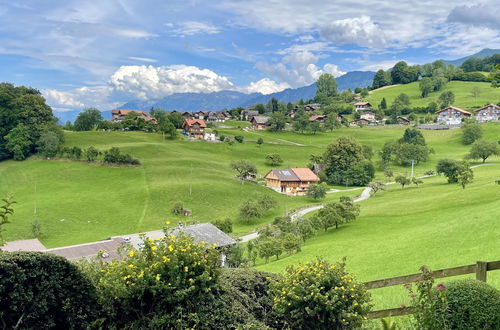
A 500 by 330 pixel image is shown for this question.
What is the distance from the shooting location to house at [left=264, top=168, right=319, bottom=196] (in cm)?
8062

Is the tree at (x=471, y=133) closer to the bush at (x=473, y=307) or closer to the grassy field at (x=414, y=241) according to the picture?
the grassy field at (x=414, y=241)

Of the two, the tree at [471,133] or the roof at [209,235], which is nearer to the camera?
the roof at [209,235]

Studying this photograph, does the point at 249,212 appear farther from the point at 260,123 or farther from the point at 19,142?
the point at 260,123

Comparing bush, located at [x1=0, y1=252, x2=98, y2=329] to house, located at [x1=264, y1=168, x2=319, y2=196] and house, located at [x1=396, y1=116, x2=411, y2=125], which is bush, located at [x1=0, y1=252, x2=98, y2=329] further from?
house, located at [x1=396, y1=116, x2=411, y2=125]

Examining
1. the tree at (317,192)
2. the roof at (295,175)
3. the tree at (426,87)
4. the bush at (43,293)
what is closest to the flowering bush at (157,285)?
the bush at (43,293)

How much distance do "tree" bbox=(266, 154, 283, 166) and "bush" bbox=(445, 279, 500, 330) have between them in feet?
289

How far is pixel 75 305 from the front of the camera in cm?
737

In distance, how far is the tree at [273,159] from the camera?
9571cm

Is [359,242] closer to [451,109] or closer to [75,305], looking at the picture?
[75,305]

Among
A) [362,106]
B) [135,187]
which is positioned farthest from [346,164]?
[362,106]

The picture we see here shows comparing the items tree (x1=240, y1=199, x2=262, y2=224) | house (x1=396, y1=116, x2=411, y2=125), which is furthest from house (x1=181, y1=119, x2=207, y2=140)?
house (x1=396, y1=116, x2=411, y2=125)

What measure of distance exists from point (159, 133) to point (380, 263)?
344 ft

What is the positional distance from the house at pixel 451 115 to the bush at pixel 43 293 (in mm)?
154470

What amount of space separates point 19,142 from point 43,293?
9323 centimetres
